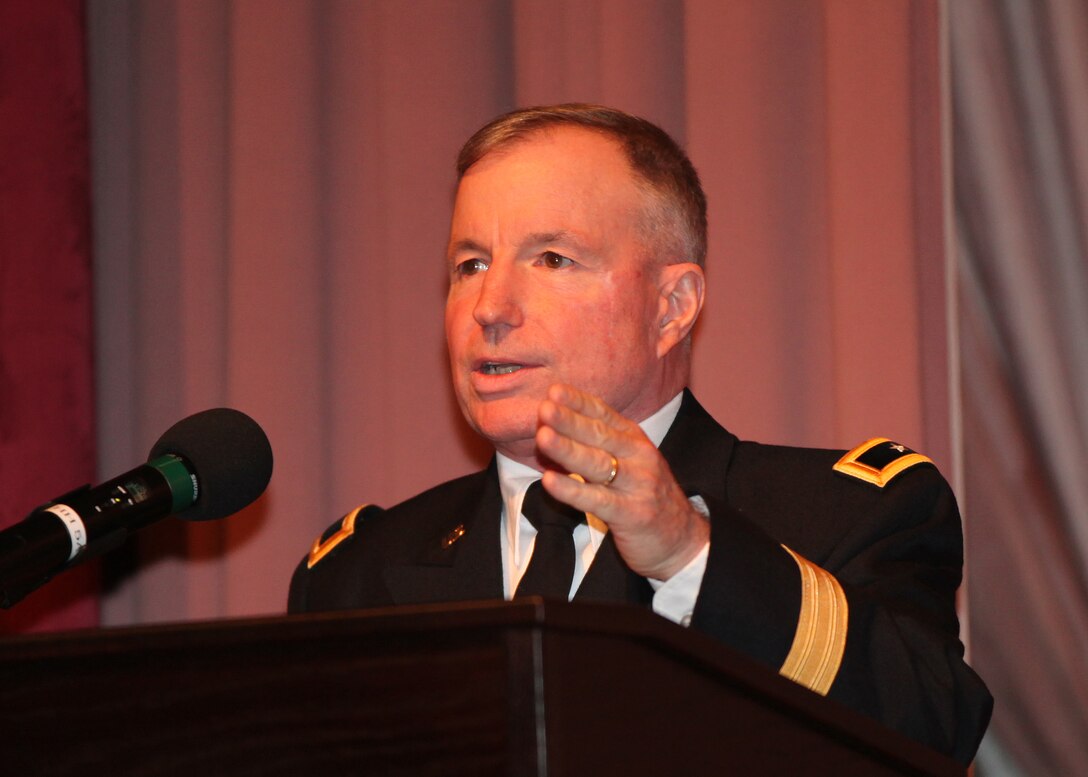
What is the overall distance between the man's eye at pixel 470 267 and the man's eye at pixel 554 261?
0.39 feet

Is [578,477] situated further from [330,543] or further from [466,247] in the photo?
[330,543]

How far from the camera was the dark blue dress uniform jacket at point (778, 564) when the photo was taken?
1282 mm

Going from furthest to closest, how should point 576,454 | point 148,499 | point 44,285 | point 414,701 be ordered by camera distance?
point 44,285 → point 148,499 → point 576,454 → point 414,701

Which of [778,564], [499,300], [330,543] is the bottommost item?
[330,543]

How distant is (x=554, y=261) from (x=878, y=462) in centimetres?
53

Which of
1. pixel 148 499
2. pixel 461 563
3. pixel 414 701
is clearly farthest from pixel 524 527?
pixel 414 701

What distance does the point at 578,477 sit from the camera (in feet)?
4.90

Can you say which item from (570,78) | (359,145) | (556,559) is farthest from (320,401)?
(556,559)

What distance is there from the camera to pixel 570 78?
2674 mm

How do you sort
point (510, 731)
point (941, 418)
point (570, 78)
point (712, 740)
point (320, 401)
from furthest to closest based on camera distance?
point (320, 401), point (570, 78), point (941, 418), point (712, 740), point (510, 731)

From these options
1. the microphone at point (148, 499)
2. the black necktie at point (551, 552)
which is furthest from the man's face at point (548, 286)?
the microphone at point (148, 499)

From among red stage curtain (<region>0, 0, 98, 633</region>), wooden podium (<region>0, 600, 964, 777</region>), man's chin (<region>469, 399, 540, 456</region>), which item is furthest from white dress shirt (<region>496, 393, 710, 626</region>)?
red stage curtain (<region>0, 0, 98, 633</region>)

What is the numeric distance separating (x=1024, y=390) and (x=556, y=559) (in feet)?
3.72

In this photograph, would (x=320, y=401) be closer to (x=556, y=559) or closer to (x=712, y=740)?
(x=556, y=559)
